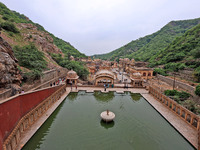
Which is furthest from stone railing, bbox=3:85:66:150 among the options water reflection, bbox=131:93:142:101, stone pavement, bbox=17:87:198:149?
water reflection, bbox=131:93:142:101

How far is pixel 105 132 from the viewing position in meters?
9.76

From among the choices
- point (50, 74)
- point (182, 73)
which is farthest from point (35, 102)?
point (182, 73)

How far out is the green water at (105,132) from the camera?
8.29 meters

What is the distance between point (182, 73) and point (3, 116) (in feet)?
117

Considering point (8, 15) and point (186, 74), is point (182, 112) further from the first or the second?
point (8, 15)

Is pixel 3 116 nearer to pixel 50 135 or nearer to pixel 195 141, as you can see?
pixel 50 135

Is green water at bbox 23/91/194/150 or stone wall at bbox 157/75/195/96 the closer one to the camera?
green water at bbox 23/91/194/150

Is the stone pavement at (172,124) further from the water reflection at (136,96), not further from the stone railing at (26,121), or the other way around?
the water reflection at (136,96)

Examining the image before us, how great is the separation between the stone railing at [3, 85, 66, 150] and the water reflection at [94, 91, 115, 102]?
696cm

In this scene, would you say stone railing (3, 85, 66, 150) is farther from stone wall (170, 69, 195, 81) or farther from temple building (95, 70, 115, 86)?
stone wall (170, 69, 195, 81)

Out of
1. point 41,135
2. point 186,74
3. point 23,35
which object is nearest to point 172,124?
point 41,135

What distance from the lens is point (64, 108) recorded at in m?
14.2

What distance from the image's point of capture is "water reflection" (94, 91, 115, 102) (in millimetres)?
17569

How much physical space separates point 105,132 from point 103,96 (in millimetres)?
9266
